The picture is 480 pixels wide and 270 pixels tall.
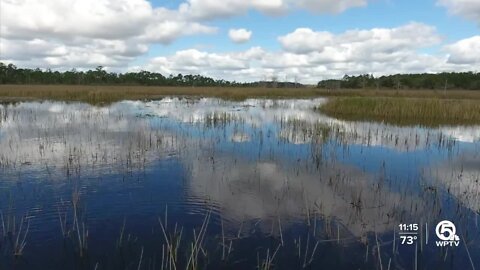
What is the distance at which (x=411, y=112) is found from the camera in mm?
23031

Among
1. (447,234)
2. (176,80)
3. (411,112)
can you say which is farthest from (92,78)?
(447,234)

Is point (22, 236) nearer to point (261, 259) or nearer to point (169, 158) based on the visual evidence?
point (261, 259)

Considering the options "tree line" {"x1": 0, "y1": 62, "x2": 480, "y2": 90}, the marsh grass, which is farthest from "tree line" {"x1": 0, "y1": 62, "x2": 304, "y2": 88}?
the marsh grass

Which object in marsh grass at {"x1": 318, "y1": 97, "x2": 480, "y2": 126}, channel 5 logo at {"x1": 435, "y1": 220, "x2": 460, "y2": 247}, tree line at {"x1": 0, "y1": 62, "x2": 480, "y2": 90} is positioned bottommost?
channel 5 logo at {"x1": 435, "y1": 220, "x2": 460, "y2": 247}

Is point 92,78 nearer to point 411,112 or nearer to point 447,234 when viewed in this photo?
point 411,112

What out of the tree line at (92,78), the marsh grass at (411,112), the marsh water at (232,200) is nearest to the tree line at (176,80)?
the tree line at (92,78)

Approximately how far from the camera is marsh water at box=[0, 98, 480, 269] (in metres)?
5.42

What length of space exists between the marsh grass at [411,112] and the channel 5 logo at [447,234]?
14.7 metres

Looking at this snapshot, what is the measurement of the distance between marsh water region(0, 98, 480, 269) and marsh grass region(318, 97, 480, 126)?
7185mm

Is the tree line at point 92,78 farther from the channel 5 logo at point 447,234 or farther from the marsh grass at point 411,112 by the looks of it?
the channel 5 logo at point 447,234

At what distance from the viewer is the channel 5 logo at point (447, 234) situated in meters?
5.88

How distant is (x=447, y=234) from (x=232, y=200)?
3.84 meters

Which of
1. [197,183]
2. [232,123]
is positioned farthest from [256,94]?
[197,183]

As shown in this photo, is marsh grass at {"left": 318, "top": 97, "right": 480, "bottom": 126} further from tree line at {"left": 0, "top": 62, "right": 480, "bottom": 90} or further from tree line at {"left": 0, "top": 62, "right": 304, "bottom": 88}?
tree line at {"left": 0, "top": 62, "right": 304, "bottom": 88}
